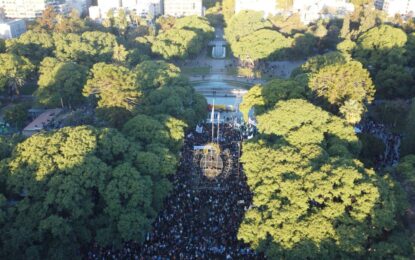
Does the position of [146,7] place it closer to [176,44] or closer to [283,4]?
[176,44]

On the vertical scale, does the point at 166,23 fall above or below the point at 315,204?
above

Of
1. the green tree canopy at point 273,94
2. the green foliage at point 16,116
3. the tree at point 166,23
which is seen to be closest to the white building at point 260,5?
the tree at point 166,23

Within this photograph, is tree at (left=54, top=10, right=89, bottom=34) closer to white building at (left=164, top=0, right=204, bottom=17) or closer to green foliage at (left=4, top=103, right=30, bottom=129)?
green foliage at (left=4, top=103, right=30, bottom=129)

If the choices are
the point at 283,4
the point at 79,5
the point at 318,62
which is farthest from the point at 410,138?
the point at 79,5

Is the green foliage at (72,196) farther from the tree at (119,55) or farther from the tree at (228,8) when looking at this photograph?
the tree at (228,8)

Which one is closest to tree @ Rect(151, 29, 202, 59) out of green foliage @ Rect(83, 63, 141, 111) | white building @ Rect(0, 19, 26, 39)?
green foliage @ Rect(83, 63, 141, 111)
